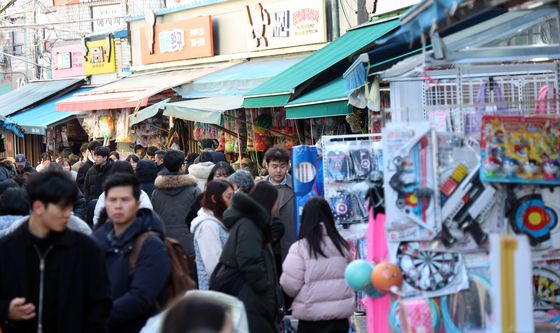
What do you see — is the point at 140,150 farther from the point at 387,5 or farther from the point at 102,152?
the point at 387,5

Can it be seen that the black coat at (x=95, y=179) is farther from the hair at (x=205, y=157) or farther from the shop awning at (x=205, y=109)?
the shop awning at (x=205, y=109)

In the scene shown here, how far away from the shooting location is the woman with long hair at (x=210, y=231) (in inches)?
291

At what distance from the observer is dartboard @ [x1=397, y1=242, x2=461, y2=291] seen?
5.78 m

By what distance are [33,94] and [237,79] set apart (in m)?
12.8

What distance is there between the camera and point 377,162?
29.3ft

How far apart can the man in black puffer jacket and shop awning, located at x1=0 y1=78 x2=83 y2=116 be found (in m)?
15.9

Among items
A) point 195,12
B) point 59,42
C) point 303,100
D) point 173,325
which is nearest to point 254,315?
point 173,325

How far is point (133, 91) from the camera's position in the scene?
22.0 metres

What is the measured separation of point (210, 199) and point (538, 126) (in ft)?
9.61

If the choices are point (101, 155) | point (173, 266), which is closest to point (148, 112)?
point (101, 155)

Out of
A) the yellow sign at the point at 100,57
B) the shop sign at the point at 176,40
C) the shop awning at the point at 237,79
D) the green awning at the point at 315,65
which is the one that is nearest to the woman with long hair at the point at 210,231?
the green awning at the point at 315,65

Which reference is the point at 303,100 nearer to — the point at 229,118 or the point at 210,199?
the point at 229,118

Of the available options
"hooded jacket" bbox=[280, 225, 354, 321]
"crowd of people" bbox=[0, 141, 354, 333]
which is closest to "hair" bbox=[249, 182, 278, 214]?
"crowd of people" bbox=[0, 141, 354, 333]

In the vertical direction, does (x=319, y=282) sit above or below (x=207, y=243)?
below
